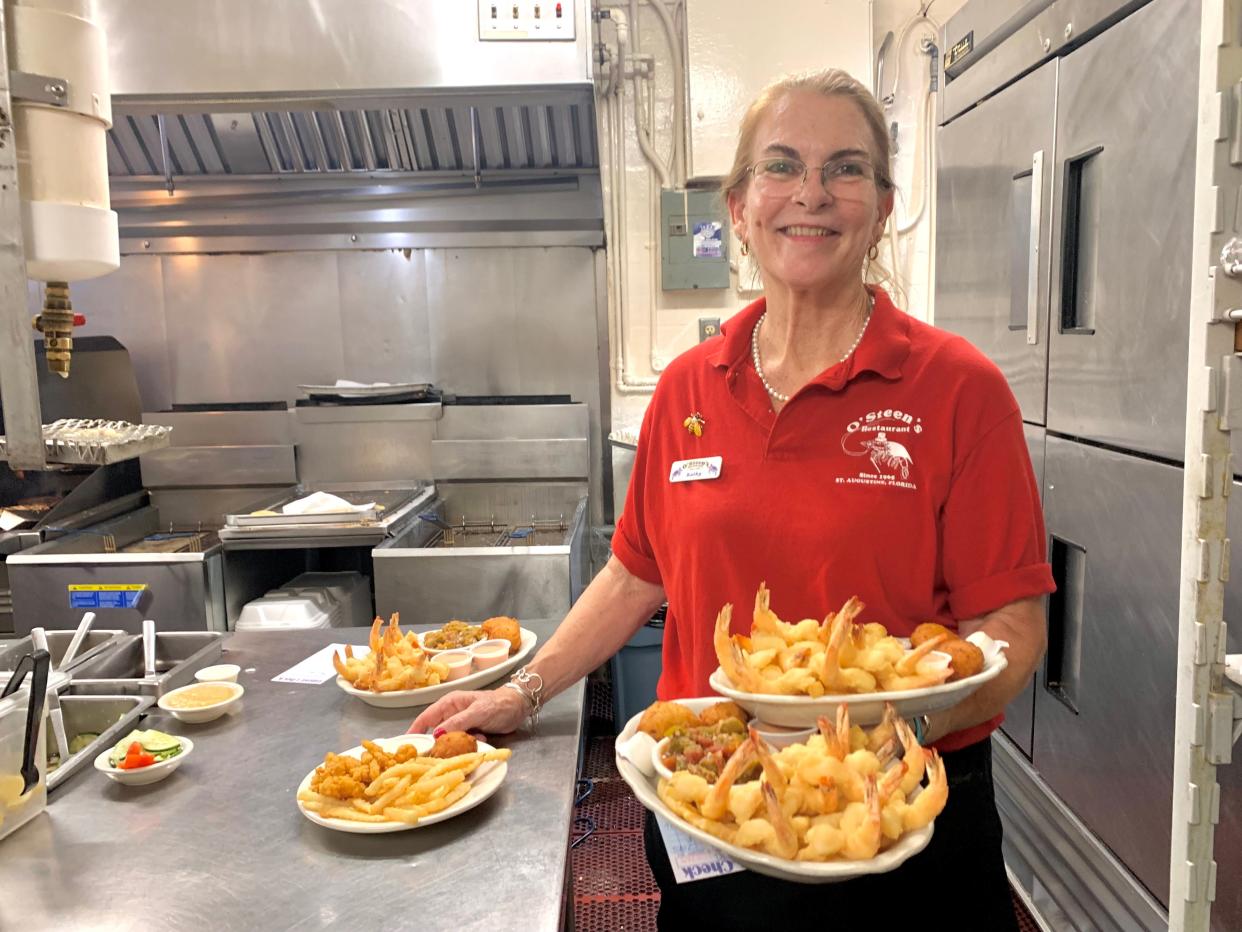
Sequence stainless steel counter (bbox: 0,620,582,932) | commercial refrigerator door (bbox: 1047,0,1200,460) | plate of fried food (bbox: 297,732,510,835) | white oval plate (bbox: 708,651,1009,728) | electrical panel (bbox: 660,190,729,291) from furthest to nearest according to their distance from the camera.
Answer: electrical panel (bbox: 660,190,729,291)
commercial refrigerator door (bbox: 1047,0,1200,460)
plate of fried food (bbox: 297,732,510,835)
stainless steel counter (bbox: 0,620,582,932)
white oval plate (bbox: 708,651,1009,728)

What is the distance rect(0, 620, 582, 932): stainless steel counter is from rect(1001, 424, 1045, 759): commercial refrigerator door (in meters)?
1.39

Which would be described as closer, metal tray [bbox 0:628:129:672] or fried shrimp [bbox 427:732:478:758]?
fried shrimp [bbox 427:732:478:758]

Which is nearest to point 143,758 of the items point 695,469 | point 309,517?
point 695,469

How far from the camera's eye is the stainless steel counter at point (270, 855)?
45.5 inches

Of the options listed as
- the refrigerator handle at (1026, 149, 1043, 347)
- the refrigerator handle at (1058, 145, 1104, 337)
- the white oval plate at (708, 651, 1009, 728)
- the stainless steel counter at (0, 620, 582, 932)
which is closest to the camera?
the white oval plate at (708, 651, 1009, 728)

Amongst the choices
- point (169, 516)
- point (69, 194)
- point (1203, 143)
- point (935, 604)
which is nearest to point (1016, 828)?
point (935, 604)

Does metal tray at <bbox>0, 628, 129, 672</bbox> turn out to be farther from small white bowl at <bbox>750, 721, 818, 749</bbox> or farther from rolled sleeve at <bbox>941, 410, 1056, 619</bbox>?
rolled sleeve at <bbox>941, 410, 1056, 619</bbox>

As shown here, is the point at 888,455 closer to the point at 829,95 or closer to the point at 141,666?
the point at 829,95

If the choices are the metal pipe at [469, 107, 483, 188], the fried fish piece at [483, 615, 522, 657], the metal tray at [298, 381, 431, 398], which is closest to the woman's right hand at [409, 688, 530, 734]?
the fried fish piece at [483, 615, 522, 657]

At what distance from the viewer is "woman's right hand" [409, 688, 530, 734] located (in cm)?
158

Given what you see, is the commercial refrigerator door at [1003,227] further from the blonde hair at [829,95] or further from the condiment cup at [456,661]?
the condiment cup at [456,661]

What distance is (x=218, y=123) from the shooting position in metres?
4.01

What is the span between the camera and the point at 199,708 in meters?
1.69

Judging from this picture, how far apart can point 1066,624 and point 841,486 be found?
1.22 metres
